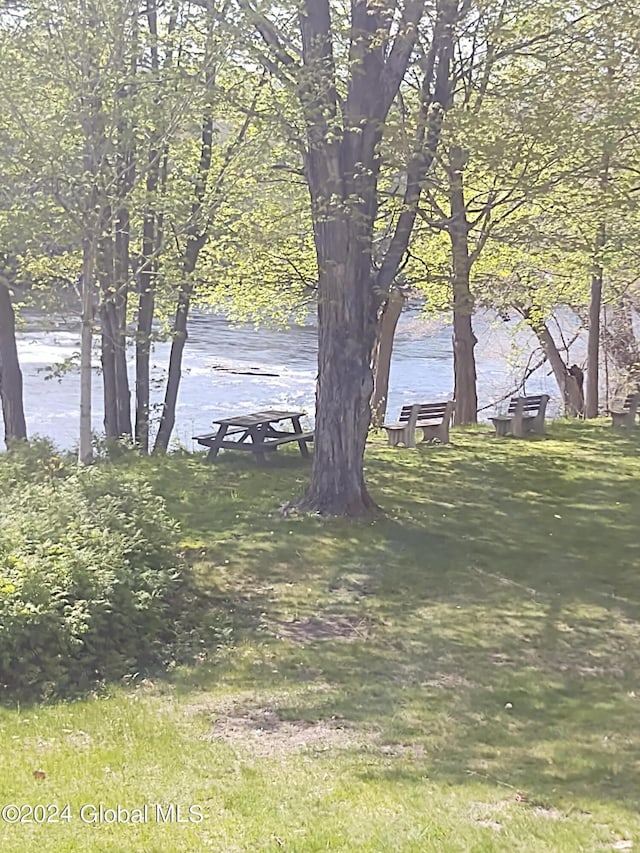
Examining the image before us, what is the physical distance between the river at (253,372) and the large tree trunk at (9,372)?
525cm

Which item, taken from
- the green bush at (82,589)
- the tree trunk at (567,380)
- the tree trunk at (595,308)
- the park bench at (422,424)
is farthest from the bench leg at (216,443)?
the tree trunk at (567,380)

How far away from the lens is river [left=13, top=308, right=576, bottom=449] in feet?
80.5

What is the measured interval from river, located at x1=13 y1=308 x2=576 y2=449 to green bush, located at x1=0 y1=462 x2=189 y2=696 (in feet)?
37.7

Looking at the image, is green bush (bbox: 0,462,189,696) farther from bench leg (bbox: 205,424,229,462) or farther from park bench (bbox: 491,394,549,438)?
park bench (bbox: 491,394,549,438)

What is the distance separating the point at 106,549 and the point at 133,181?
5.41 metres

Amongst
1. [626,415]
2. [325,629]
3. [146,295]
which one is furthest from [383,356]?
[325,629]

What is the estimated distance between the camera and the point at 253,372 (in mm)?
30391

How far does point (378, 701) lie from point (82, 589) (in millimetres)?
2052

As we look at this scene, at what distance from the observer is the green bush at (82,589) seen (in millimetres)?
6117

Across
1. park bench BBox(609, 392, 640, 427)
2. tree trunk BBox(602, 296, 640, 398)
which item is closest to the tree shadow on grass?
park bench BBox(609, 392, 640, 427)

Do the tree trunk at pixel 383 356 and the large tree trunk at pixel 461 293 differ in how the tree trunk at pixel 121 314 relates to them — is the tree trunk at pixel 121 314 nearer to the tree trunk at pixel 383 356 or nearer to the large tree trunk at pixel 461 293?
the large tree trunk at pixel 461 293

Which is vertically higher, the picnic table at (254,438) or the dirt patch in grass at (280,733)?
the picnic table at (254,438)

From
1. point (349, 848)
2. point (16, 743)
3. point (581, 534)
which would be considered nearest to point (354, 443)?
point (581, 534)

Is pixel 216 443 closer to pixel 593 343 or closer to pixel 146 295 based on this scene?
pixel 146 295
